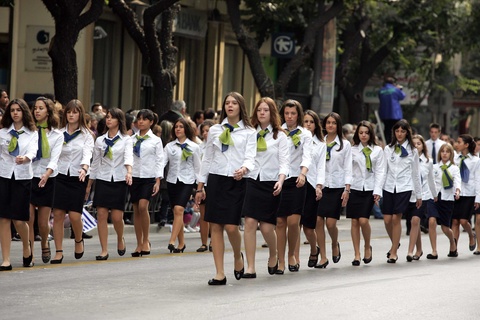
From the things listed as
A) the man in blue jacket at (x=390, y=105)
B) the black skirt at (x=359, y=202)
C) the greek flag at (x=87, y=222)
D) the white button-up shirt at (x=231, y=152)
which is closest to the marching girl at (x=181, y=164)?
the greek flag at (x=87, y=222)

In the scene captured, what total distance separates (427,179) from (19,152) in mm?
7052

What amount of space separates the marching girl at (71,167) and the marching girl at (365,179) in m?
3.67

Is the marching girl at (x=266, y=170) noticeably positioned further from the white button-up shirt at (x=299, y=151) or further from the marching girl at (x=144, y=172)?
the marching girl at (x=144, y=172)

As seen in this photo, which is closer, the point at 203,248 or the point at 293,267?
the point at 293,267

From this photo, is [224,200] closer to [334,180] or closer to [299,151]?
[299,151]

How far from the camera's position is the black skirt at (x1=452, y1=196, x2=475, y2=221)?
66.1 ft

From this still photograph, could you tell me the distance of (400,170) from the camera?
17.6 metres

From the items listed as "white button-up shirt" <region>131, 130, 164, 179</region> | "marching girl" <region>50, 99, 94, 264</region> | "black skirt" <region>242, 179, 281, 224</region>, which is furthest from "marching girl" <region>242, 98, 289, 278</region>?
"white button-up shirt" <region>131, 130, 164, 179</region>

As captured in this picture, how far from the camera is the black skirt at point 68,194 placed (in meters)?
15.4

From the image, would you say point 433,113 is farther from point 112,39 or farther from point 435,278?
point 435,278

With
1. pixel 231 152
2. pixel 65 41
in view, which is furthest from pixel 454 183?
pixel 231 152

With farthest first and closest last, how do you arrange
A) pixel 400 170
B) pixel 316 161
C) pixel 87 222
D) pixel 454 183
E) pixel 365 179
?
1. pixel 454 183
2. pixel 87 222
3. pixel 400 170
4. pixel 365 179
5. pixel 316 161

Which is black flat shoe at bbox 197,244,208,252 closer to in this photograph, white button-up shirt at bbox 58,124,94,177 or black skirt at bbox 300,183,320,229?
black skirt at bbox 300,183,320,229

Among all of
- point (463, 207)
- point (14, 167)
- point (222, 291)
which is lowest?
point (222, 291)
